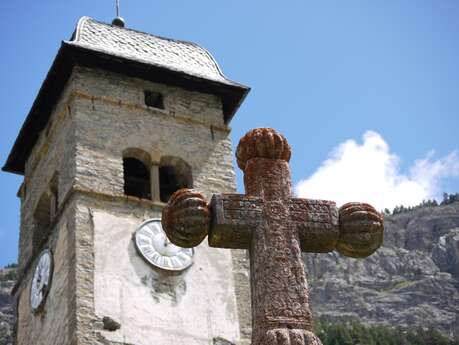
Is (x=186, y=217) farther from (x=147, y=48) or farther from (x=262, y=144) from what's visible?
(x=147, y=48)

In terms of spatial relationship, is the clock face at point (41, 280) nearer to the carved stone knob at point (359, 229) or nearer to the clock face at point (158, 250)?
the clock face at point (158, 250)

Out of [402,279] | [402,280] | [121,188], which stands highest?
[402,279]

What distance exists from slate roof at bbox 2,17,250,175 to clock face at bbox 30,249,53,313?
11.7ft

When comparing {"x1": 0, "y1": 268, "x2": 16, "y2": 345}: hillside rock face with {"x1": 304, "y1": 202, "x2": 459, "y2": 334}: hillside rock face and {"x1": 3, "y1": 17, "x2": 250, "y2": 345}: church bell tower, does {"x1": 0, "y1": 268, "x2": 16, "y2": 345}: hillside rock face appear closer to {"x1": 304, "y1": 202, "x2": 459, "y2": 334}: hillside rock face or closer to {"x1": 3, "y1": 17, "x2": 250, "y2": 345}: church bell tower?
{"x1": 304, "y1": 202, "x2": 459, "y2": 334}: hillside rock face

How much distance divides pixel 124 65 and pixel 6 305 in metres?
40.5

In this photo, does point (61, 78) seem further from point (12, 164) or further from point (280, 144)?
point (280, 144)

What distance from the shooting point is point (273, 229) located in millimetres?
5953

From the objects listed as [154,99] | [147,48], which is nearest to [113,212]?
[154,99]

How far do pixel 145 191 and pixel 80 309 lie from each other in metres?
4.19

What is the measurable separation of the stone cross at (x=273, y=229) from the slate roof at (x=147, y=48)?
46.7ft

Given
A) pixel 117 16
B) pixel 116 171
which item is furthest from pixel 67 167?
pixel 117 16

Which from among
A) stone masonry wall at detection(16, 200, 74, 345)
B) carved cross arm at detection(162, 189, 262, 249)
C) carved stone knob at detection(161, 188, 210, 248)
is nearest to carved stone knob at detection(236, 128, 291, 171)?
carved cross arm at detection(162, 189, 262, 249)

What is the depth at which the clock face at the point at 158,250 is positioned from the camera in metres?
17.5

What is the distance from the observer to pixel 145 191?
19.9 m
